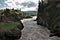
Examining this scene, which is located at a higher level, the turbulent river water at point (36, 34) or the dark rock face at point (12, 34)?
the dark rock face at point (12, 34)

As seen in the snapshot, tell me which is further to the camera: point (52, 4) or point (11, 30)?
point (52, 4)

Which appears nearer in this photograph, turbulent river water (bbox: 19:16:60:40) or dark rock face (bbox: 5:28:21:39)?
dark rock face (bbox: 5:28:21:39)

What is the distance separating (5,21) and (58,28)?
11481 mm

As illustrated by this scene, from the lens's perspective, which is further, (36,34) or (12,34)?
(36,34)

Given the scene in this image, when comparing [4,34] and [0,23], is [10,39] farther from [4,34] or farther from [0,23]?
[0,23]

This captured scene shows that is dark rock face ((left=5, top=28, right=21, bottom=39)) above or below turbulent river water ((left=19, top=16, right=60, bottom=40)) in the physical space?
above

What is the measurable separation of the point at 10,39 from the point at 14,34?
1.01m

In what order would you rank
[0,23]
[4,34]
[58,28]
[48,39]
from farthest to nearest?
[58,28]
[48,39]
[0,23]
[4,34]

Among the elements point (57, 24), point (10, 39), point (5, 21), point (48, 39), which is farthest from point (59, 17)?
point (10, 39)

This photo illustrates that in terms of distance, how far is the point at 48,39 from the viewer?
3900cm

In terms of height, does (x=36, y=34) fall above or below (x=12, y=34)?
below

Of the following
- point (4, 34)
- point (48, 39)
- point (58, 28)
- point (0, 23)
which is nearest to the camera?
point (4, 34)

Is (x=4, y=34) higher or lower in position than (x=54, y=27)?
higher

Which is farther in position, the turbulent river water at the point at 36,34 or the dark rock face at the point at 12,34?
the turbulent river water at the point at 36,34
